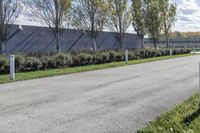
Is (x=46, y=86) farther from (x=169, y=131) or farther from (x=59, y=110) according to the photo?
(x=169, y=131)

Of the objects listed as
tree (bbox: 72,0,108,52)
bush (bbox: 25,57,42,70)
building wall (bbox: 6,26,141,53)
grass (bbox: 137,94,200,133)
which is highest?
tree (bbox: 72,0,108,52)

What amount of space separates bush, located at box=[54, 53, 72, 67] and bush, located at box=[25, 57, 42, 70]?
63.2 inches

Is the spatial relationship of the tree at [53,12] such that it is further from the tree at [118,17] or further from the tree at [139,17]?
the tree at [139,17]

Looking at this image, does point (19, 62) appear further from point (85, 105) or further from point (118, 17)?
point (118, 17)

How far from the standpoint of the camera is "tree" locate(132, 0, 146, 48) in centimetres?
4150

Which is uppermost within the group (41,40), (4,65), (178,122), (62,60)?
(41,40)

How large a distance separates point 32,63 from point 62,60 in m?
2.71

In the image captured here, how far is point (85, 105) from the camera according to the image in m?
8.63

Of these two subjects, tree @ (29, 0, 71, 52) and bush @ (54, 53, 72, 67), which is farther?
tree @ (29, 0, 71, 52)

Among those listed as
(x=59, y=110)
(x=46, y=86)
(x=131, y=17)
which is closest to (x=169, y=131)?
(x=59, y=110)

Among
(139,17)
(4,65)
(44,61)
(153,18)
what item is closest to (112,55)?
(44,61)

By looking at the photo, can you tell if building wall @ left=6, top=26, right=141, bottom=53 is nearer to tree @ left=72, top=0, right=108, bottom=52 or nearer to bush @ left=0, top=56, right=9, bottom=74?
tree @ left=72, top=0, right=108, bottom=52

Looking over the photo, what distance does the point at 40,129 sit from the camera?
6328 mm

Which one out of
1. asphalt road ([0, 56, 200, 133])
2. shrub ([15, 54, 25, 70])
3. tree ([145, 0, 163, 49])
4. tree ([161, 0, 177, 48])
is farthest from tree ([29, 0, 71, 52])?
tree ([161, 0, 177, 48])
